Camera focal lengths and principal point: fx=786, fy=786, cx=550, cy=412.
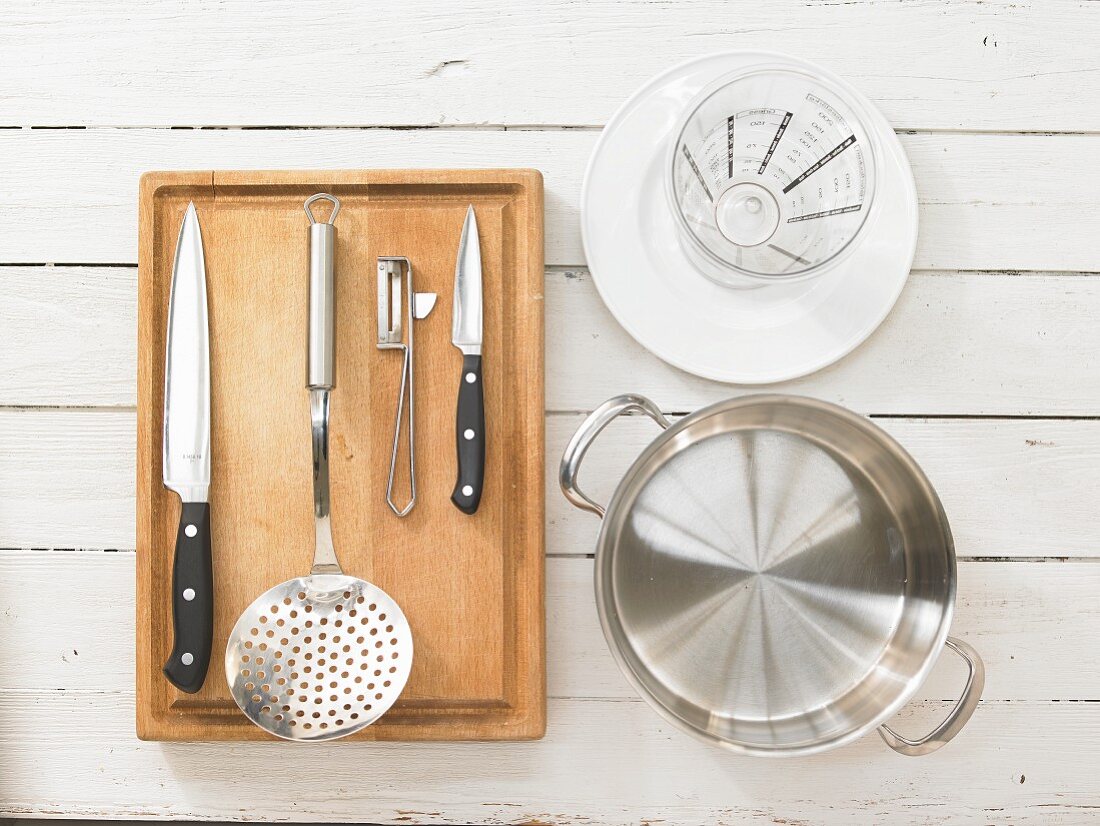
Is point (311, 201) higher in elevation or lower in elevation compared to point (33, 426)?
higher

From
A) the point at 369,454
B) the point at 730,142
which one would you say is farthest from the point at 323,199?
the point at 730,142

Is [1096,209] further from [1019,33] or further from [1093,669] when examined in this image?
[1093,669]

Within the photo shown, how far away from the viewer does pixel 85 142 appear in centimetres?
64

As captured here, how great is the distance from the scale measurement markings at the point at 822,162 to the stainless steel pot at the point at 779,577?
18cm

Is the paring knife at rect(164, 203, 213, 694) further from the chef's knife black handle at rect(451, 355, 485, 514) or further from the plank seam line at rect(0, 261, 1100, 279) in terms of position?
the chef's knife black handle at rect(451, 355, 485, 514)

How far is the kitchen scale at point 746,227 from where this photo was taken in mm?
593

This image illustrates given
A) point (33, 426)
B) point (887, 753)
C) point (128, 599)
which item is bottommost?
point (887, 753)

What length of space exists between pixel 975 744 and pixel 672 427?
1.26 ft

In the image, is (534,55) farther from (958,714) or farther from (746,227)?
(958,714)

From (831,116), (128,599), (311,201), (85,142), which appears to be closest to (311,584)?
(128,599)

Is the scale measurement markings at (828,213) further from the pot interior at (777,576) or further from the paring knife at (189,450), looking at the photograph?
the paring knife at (189,450)

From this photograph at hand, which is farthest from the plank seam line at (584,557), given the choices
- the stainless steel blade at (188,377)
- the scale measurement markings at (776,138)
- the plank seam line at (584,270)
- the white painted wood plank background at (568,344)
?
the scale measurement markings at (776,138)

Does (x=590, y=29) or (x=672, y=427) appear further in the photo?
(x=590, y=29)

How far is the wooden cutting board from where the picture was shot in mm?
599
